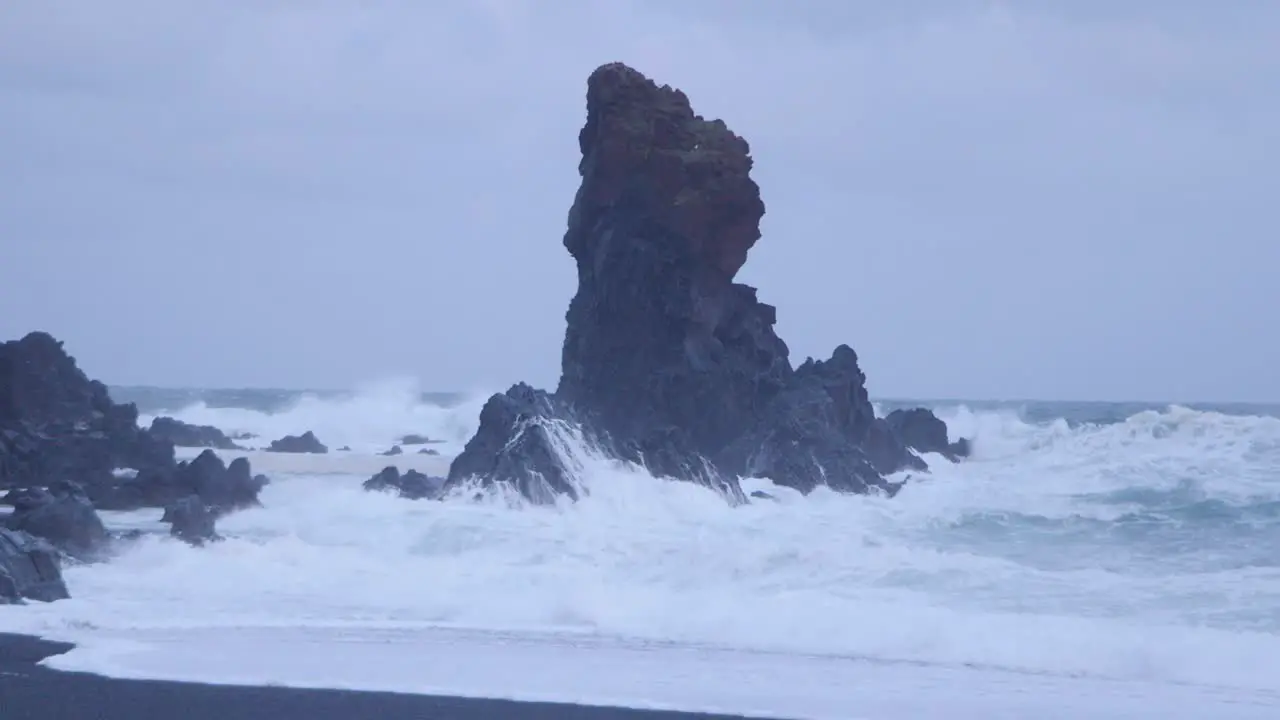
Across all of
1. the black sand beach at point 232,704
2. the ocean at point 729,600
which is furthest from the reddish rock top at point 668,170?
the black sand beach at point 232,704

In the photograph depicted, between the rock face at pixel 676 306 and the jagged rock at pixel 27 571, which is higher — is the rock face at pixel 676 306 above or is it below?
above

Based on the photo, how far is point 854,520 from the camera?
2350 centimetres

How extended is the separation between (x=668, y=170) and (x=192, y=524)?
13808 millimetres

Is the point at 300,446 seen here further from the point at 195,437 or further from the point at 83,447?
the point at 83,447

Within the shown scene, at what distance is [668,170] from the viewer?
29844 millimetres

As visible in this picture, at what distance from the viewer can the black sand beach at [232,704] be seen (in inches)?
412

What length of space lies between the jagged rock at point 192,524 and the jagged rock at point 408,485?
5.46 meters

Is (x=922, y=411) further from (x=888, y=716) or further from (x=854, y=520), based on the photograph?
(x=888, y=716)

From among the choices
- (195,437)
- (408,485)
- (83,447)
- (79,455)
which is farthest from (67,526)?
(195,437)

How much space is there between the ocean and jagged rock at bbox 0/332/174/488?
3.61m

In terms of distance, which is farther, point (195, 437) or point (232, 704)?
point (195, 437)

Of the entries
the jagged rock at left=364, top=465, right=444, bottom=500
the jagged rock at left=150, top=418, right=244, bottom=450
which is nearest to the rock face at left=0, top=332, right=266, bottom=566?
the jagged rock at left=364, top=465, right=444, bottom=500

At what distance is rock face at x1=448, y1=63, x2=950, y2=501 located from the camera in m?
29.1

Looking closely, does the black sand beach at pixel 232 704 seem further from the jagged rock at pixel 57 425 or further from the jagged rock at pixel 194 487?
the jagged rock at pixel 57 425
